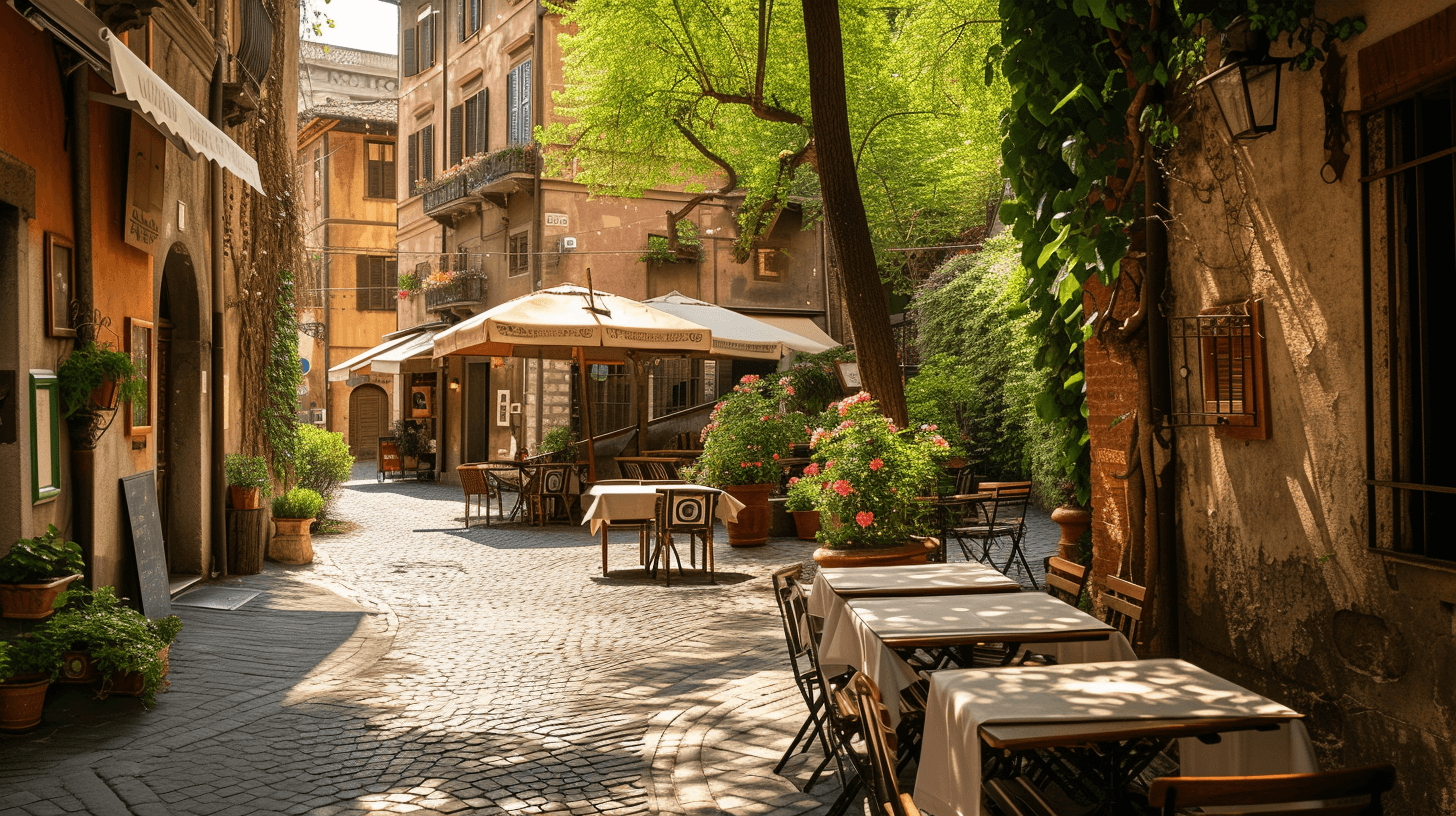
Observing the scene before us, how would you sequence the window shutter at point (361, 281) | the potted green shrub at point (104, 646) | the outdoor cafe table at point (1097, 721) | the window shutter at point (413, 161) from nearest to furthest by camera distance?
the outdoor cafe table at point (1097, 721) < the potted green shrub at point (104, 646) < the window shutter at point (413, 161) < the window shutter at point (361, 281)

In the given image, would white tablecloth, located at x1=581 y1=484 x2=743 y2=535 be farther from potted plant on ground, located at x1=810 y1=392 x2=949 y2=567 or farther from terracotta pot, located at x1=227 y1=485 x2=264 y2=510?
terracotta pot, located at x1=227 y1=485 x2=264 y2=510

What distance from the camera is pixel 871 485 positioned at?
7906mm

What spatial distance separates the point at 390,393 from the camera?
35625 mm

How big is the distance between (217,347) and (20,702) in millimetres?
5599

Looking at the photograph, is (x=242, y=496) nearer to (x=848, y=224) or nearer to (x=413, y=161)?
(x=848, y=224)

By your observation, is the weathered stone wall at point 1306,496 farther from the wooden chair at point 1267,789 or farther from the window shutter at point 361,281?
the window shutter at point 361,281

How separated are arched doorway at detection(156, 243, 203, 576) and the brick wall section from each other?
742 cm

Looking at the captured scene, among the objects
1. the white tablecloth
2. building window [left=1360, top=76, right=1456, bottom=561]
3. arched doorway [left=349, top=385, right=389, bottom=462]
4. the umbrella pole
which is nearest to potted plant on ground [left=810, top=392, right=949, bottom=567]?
the white tablecloth

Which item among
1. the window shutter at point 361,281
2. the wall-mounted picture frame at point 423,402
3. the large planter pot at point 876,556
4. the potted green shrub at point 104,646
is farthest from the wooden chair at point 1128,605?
the window shutter at point 361,281

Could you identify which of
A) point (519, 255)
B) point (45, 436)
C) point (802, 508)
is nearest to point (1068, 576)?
point (45, 436)

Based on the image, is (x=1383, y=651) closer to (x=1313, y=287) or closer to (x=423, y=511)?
(x=1313, y=287)

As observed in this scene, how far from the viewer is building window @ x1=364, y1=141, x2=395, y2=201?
111ft

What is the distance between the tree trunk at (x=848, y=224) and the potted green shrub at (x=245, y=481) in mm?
5667

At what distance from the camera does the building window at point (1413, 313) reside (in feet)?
12.2
